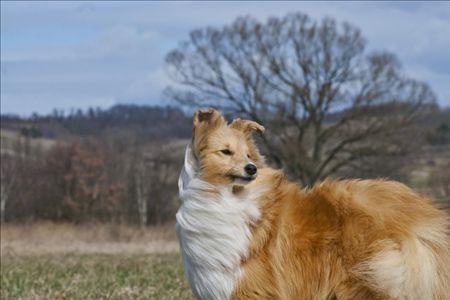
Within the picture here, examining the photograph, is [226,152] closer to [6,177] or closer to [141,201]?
[141,201]

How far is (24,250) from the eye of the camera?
24.3m

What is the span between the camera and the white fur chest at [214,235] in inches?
267

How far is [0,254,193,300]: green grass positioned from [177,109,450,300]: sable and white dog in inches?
166

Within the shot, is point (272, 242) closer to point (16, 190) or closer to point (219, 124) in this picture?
point (219, 124)

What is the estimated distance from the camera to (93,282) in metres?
12.7

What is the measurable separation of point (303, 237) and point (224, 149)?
1.09 metres

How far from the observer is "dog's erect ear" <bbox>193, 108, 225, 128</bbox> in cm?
734

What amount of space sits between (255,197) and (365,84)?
50.2 meters

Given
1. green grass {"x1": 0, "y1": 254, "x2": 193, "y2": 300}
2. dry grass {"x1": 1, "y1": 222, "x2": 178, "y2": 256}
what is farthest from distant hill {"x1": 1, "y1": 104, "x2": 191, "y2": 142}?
green grass {"x1": 0, "y1": 254, "x2": 193, "y2": 300}

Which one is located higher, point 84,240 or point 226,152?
point 226,152

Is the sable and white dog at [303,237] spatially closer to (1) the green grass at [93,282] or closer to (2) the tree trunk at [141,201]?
(1) the green grass at [93,282]

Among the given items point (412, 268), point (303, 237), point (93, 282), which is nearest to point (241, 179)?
point (303, 237)

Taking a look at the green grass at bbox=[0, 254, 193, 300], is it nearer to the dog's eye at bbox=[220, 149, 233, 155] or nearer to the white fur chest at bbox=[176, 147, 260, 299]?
the white fur chest at bbox=[176, 147, 260, 299]

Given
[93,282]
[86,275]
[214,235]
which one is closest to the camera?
[214,235]
